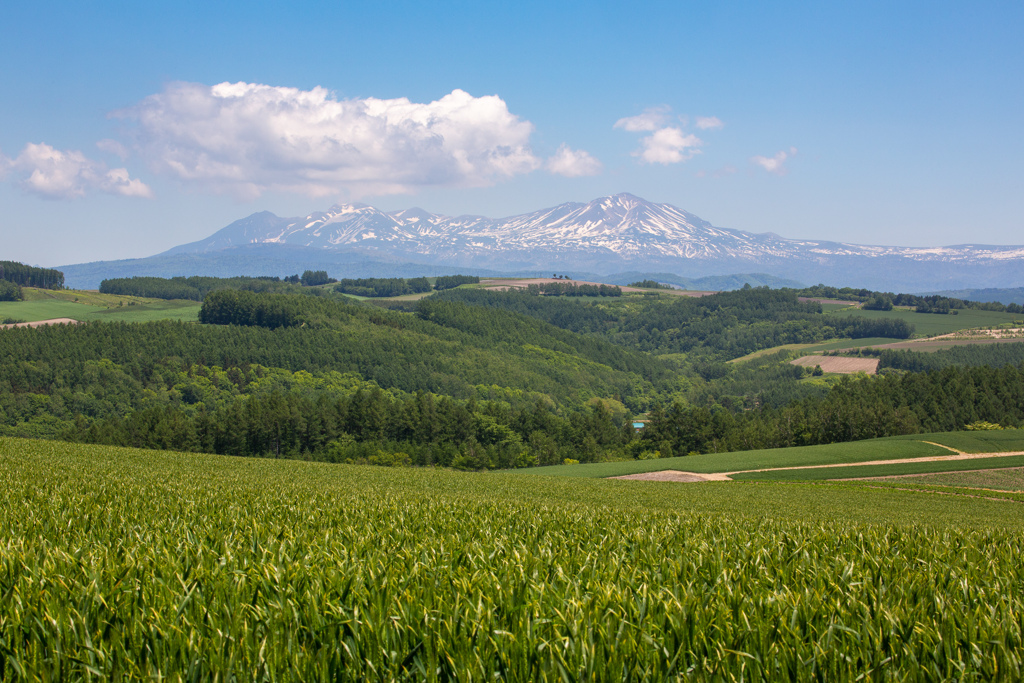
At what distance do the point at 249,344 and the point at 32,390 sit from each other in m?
53.5

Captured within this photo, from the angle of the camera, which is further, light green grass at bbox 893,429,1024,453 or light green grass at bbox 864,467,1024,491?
light green grass at bbox 893,429,1024,453

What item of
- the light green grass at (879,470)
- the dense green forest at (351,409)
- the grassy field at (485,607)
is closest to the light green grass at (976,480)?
the light green grass at (879,470)

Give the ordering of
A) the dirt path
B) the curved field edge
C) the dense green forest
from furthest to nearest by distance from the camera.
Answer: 1. the dense green forest
2. the curved field edge
3. the dirt path

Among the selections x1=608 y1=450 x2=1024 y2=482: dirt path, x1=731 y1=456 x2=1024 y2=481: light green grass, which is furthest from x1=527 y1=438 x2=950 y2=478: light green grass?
x1=731 y1=456 x2=1024 y2=481: light green grass

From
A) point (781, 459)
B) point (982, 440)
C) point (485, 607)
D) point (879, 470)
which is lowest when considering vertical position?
point (781, 459)

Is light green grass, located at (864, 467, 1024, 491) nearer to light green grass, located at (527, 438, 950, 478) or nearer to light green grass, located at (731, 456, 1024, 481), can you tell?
light green grass, located at (731, 456, 1024, 481)

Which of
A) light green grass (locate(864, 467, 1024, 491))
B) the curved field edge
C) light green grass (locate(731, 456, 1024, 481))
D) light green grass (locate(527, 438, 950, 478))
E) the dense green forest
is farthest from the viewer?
the dense green forest

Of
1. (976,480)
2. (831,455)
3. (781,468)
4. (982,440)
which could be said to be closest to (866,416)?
(982,440)

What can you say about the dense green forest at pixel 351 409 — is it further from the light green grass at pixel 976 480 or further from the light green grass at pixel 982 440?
the light green grass at pixel 976 480

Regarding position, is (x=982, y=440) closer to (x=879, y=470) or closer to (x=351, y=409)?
(x=879, y=470)

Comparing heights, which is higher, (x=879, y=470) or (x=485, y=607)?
(x=485, y=607)

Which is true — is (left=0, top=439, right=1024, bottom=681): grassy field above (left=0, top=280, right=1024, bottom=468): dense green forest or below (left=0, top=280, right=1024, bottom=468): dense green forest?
above

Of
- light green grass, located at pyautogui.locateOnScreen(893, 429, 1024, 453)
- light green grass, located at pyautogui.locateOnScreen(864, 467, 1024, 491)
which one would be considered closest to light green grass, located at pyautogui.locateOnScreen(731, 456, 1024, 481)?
light green grass, located at pyautogui.locateOnScreen(864, 467, 1024, 491)

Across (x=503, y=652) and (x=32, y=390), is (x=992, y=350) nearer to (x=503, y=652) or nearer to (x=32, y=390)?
(x=503, y=652)
